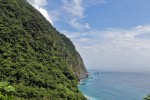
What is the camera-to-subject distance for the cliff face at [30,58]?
2120 inches

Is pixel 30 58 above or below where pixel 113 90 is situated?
above

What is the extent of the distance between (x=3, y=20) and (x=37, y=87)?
87.3 ft

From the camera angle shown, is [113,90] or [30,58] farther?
[113,90]

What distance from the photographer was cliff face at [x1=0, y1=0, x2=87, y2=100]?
53.8 metres

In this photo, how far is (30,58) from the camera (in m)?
68.1

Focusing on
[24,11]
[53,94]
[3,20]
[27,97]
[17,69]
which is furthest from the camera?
[24,11]

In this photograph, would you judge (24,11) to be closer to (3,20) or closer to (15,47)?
(3,20)

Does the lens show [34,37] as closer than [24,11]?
Yes

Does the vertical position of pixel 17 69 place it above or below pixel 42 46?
below

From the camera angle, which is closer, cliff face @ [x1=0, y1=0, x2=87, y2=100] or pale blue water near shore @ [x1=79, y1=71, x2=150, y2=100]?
cliff face @ [x1=0, y1=0, x2=87, y2=100]

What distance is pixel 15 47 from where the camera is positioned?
219ft

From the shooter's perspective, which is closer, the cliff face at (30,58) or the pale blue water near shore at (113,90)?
the cliff face at (30,58)

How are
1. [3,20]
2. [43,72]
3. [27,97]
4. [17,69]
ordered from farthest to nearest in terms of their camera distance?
[3,20], [43,72], [17,69], [27,97]

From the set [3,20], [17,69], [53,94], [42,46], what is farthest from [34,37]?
[53,94]
